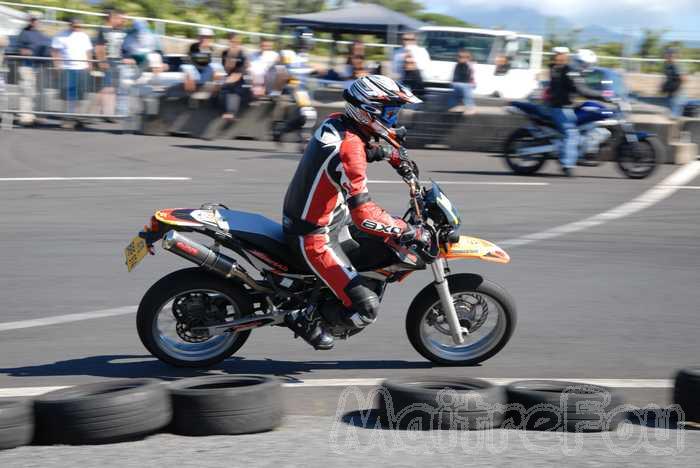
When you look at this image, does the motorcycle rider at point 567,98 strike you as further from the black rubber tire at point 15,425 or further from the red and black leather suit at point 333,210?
the black rubber tire at point 15,425

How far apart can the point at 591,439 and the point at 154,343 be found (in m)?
2.86

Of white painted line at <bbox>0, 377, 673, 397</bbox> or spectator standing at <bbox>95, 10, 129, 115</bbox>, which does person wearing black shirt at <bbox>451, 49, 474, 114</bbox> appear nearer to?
spectator standing at <bbox>95, 10, 129, 115</bbox>

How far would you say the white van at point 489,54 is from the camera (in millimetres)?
23984

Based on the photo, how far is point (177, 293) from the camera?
22.0ft

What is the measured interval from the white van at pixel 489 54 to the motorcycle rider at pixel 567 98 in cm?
766

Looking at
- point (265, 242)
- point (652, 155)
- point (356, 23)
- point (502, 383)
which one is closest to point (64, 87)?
point (652, 155)

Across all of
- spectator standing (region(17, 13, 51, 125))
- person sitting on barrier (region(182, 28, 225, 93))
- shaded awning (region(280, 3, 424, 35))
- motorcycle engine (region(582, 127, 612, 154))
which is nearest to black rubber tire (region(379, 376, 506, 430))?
motorcycle engine (region(582, 127, 612, 154))

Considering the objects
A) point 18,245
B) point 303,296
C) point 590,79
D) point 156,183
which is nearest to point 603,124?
point 590,79

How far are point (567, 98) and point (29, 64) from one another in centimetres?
933

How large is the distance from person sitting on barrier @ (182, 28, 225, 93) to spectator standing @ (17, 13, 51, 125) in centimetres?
257

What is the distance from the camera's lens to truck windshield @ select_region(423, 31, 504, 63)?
2386cm

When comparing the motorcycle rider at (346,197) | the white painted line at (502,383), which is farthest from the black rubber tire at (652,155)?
the motorcycle rider at (346,197)

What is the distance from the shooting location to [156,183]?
47.4 ft

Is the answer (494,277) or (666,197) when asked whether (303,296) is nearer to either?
(494,277)
